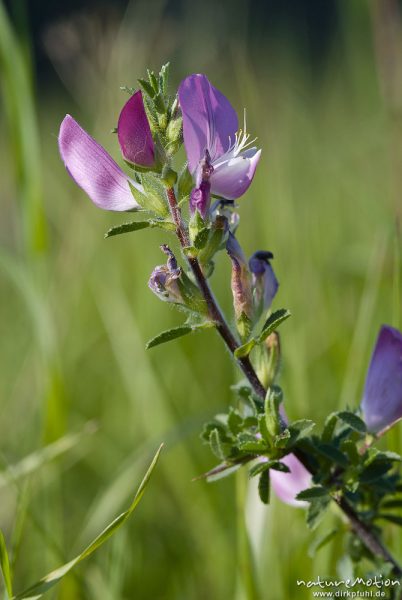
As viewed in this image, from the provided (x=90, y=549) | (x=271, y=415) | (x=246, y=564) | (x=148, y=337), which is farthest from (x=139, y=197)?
(x=148, y=337)

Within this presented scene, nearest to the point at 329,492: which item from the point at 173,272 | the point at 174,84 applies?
the point at 173,272

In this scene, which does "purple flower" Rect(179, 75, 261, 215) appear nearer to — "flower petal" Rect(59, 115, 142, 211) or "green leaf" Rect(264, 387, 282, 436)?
"flower petal" Rect(59, 115, 142, 211)

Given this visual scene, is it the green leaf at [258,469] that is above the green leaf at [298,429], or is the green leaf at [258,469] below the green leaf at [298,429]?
below

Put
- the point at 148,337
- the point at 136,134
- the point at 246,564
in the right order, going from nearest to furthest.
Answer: the point at 136,134, the point at 246,564, the point at 148,337

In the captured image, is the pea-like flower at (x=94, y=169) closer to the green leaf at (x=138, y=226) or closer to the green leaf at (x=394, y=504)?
the green leaf at (x=138, y=226)

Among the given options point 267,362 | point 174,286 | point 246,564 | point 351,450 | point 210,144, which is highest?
point 210,144

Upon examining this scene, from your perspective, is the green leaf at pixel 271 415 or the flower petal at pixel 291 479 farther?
the flower petal at pixel 291 479

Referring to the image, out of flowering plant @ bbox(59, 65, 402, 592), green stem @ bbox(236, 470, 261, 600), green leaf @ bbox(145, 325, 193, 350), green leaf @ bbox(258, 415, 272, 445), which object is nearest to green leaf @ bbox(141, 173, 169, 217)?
flowering plant @ bbox(59, 65, 402, 592)

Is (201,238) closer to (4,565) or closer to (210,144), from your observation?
(210,144)

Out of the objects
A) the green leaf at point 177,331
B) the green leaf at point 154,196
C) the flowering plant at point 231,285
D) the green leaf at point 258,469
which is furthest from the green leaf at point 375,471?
the green leaf at point 154,196
